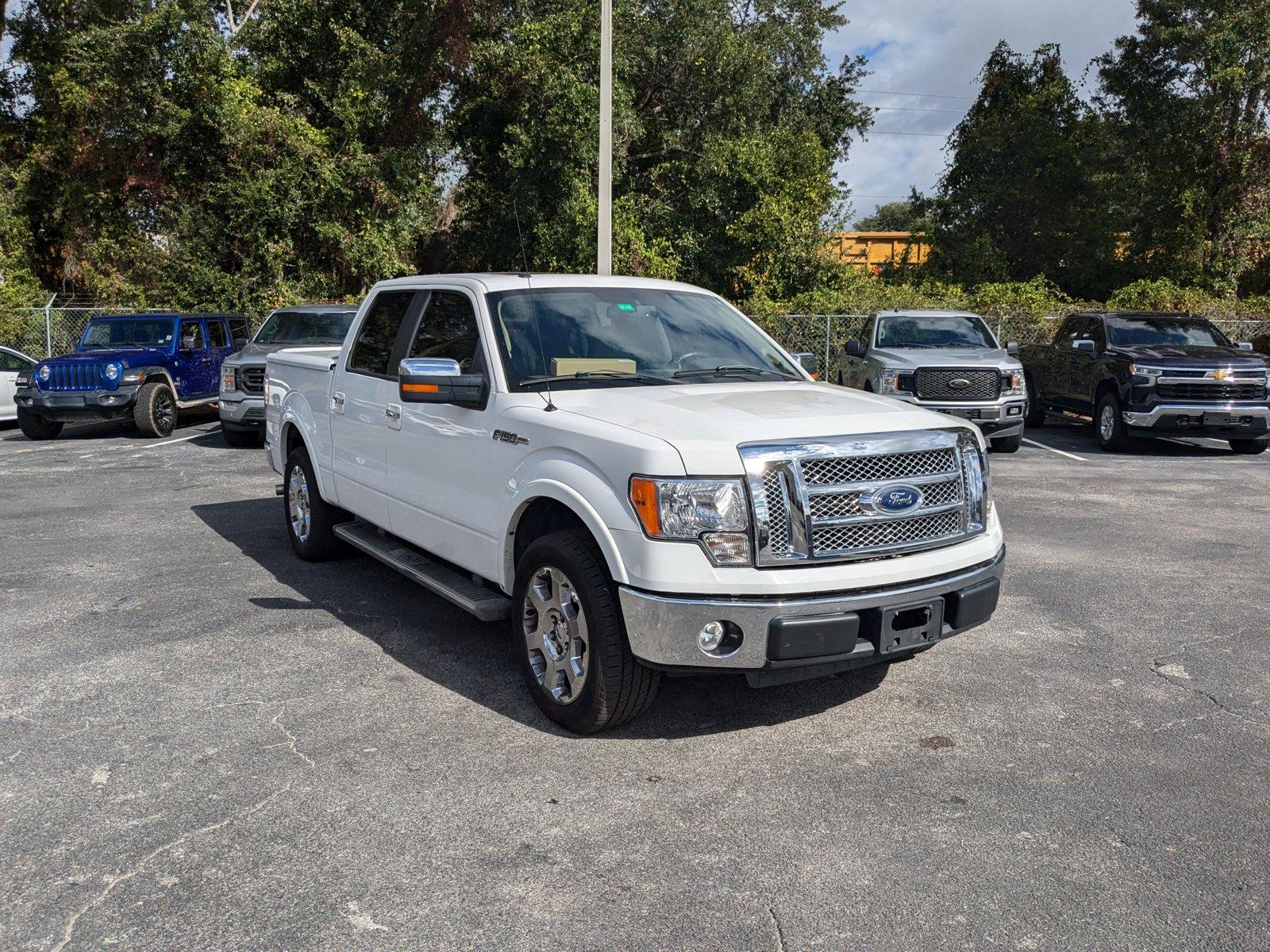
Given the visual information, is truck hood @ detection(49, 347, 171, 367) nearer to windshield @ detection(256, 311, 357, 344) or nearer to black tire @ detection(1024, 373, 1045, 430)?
windshield @ detection(256, 311, 357, 344)

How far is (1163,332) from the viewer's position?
14.8 metres

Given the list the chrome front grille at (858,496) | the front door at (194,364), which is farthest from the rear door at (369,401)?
the front door at (194,364)

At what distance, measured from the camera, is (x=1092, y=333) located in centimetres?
1541

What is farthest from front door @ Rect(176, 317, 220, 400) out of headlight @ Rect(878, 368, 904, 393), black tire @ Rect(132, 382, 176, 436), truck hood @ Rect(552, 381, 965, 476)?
truck hood @ Rect(552, 381, 965, 476)

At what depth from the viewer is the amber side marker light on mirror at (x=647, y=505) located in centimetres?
397

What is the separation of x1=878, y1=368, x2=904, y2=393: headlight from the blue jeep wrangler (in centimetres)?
982

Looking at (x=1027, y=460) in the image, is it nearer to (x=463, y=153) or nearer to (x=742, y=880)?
(x=742, y=880)

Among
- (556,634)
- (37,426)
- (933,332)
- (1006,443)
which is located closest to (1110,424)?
(1006,443)

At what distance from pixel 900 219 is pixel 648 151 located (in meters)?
49.3

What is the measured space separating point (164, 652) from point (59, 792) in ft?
5.40

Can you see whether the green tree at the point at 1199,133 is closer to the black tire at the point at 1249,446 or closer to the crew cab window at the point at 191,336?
the black tire at the point at 1249,446

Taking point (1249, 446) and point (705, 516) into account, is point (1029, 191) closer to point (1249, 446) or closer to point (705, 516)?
point (1249, 446)

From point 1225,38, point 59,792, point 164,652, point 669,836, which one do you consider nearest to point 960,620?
point 669,836

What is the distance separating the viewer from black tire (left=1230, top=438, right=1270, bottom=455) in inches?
561
